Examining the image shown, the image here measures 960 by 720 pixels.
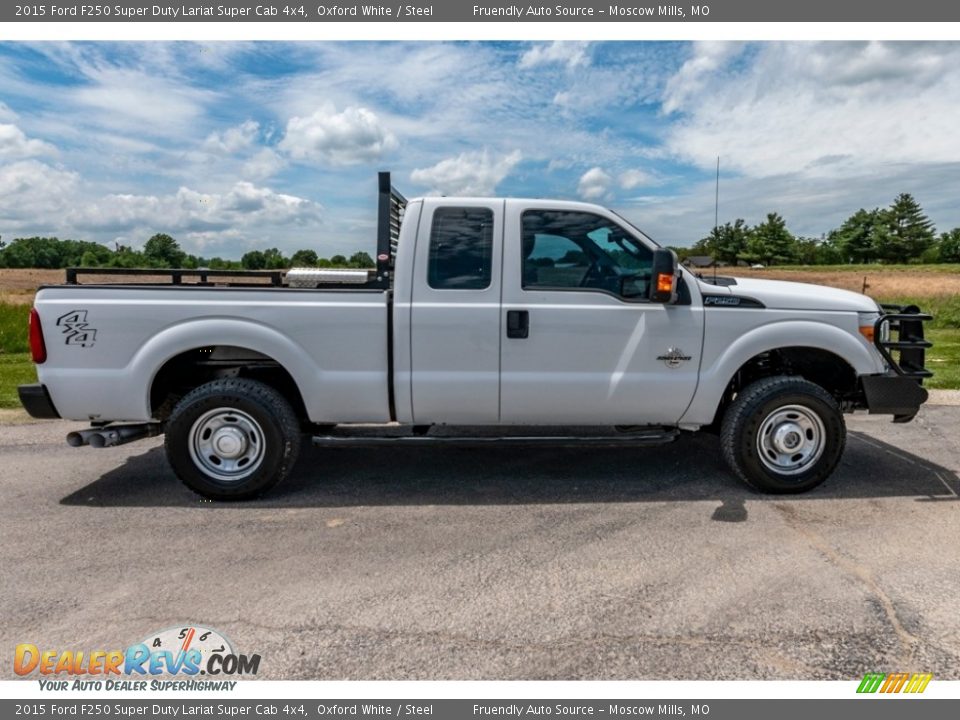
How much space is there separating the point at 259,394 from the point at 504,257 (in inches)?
74.8

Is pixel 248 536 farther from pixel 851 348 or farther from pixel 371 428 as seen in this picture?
pixel 851 348

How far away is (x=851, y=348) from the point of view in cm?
436

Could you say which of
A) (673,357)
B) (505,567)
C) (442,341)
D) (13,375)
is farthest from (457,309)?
(13,375)

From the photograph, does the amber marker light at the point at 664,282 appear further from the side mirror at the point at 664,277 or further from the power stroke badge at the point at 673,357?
the power stroke badge at the point at 673,357

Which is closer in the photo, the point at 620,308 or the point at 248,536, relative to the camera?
the point at 248,536

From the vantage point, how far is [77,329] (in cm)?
406

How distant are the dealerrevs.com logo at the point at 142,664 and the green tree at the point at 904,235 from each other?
104337 millimetres

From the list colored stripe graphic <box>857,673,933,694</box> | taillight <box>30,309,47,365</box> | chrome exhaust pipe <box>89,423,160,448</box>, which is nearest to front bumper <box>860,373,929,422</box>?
→ colored stripe graphic <box>857,673,933,694</box>

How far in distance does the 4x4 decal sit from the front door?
272 centimetres

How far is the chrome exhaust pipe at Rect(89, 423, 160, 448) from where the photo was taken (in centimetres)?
417

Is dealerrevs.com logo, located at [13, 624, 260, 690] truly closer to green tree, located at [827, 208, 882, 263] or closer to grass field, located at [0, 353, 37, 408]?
grass field, located at [0, 353, 37, 408]

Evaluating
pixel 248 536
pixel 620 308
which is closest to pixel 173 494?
pixel 248 536

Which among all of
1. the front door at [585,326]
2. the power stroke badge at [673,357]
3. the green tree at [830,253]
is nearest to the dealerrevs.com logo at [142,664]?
the front door at [585,326]

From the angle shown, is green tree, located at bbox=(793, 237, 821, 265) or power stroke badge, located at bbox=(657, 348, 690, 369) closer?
power stroke badge, located at bbox=(657, 348, 690, 369)
